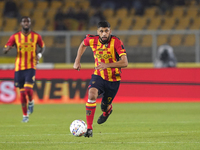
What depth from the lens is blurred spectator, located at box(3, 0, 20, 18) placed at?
20.4 metres

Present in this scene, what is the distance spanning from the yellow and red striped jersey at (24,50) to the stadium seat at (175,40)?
736cm

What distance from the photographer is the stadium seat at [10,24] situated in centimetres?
1932

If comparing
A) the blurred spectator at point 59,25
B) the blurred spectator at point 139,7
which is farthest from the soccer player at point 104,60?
the blurred spectator at point 139,7

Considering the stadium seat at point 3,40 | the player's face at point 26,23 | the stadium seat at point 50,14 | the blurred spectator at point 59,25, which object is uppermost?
the stadium seat at point 50,14

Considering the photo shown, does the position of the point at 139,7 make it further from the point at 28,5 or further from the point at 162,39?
the point at 162,39

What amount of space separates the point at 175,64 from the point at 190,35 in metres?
1.26

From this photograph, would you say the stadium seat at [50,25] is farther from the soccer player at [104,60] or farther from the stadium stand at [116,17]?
the soccer player at [104,60]

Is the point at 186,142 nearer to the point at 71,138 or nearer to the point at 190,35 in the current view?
the point at 71,138

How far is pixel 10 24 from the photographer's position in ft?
64.3

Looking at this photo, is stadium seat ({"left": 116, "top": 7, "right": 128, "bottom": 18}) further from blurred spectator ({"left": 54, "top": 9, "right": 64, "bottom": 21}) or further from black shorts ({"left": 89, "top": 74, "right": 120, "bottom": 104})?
black shorts ({"left": 89, "top": 74, "right": 120, "bottom": 104})

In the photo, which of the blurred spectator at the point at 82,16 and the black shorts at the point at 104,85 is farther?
the blurred spectator at the point at 82,16

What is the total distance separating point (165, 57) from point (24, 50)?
771 cm

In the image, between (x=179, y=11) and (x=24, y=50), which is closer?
(x=24, y=50)

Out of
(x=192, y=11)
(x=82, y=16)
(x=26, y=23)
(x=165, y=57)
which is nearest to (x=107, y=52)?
(x=26, y=23)
